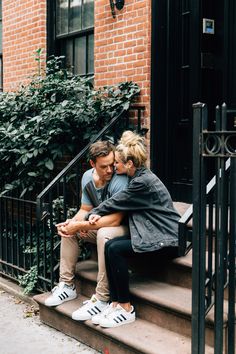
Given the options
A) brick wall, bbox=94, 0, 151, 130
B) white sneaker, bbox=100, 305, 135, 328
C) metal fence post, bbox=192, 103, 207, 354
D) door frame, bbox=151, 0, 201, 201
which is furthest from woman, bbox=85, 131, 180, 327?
brick wall, bbox=94, 0, 151, 130

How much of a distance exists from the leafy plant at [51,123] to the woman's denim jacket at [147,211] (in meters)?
1.60

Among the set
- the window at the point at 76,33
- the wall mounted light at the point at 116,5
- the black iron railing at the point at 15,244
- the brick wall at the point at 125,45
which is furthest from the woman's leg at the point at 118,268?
the window at the point at 76,33

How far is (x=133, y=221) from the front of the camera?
441 centimetres

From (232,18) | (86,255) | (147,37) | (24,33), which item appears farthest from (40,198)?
(24,33)

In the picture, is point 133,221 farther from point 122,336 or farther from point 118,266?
point 122,336

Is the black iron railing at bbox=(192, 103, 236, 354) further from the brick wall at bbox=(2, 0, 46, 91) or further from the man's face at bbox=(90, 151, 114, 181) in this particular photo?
the brick wall at bbox=(2, 0, 46, 91)

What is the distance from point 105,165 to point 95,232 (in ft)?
1.91

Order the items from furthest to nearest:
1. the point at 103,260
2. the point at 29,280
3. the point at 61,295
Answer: the point at 29,280 → the point at 61,295 → the point at 103,260

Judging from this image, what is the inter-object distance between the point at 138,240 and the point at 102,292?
0.52m

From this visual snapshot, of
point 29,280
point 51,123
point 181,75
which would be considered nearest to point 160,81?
point 181,75

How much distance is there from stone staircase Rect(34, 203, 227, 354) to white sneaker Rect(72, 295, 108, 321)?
5cm

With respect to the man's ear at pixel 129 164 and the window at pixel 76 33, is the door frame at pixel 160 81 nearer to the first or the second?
the window at pixel 76 33

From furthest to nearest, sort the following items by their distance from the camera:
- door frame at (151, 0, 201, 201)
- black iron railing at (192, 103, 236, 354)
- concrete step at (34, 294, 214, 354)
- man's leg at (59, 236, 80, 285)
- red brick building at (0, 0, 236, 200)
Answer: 1. door frame at (151, 0, 201, 201)
2. red brick building at (0, 0, 236, 200)
3. man's leg at (59, 236, 80, 285)
4. concrete step at (34, 294, 214, 354)
5. black iron railing at (192, 103, 236, 354)

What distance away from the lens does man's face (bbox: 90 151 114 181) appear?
15.4 feet
